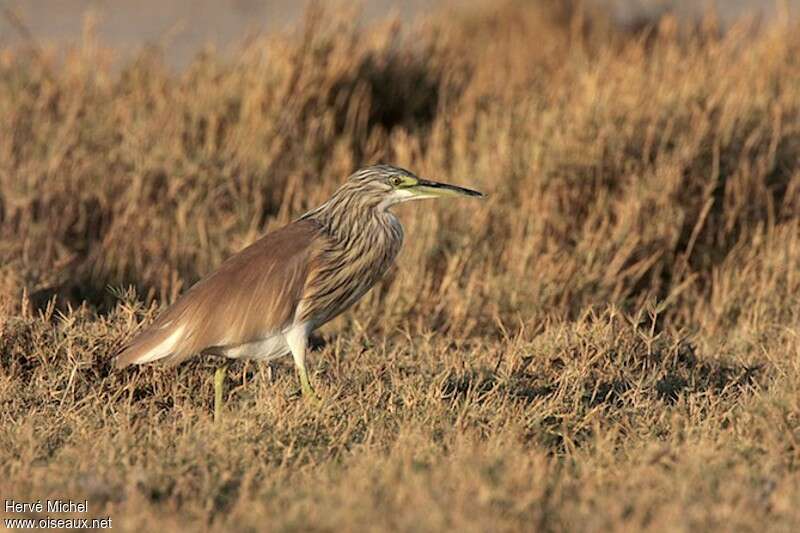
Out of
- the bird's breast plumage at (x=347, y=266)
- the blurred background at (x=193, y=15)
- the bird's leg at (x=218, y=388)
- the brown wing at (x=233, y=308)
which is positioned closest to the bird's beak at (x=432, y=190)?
the bird's breast plumage at (x=347, y=266)

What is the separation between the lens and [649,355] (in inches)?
234

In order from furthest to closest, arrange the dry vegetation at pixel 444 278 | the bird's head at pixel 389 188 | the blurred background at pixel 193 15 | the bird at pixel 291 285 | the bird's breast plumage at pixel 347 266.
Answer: the blurred background at pixel 193 15 < the bird's head at pixel 389 188 < the bird's breast plumage at pixel 347 266 < the bird at pixel 291 285 < the dry vegetation at pixel 444 278

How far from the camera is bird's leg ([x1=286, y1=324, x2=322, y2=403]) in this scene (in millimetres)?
5297

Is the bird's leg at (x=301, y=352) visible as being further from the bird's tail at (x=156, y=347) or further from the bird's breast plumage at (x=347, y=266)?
the bird's tail at (x=156, y=347)

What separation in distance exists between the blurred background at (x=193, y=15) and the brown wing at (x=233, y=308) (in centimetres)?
803

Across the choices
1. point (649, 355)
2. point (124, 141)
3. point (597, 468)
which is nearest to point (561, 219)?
point (649, 355)

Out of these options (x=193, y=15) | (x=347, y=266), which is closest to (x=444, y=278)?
(x=347, y=266)

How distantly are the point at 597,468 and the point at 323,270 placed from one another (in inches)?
55.3

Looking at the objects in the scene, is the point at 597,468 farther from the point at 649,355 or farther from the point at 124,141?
the point at 124,141

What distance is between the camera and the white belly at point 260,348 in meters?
5.34

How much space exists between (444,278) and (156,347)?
2570 mm

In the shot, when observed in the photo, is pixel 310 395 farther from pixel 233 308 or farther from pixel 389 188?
pixel 389 188

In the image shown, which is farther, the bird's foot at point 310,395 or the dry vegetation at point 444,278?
the bird's foot at point 310,395

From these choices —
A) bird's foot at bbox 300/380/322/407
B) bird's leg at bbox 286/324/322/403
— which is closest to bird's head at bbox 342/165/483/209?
bird's leg at bbox 286/324/322/403
